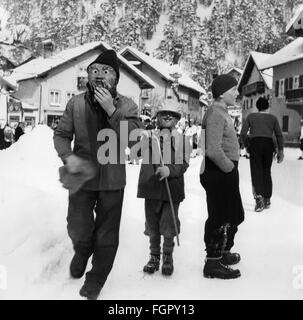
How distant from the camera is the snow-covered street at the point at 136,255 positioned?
12.4ft

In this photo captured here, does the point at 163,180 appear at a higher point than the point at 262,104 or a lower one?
lower

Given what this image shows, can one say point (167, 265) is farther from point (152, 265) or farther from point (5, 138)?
point (5, 138)

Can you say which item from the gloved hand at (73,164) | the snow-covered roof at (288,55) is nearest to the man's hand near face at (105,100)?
the gloved hand at (73,164)

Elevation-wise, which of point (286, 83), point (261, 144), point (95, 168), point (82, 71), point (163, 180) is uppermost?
point (82, 71)

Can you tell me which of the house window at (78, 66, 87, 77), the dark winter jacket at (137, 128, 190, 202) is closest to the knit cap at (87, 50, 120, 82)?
the dark winter jacket at (137, 128, 190, 202)

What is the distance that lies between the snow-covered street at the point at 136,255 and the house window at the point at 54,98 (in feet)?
115

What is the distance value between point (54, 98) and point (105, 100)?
4000cm

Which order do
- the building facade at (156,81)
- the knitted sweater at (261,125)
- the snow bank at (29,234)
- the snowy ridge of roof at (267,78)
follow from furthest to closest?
the building facade at (156,81), the snowy ridge of roof at (267,78), the knitted sweater at (261,125), the snow bank at (29,234)

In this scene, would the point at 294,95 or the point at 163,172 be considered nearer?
the point at 163,172

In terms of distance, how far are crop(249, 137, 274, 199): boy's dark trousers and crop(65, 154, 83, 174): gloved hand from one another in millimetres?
4469

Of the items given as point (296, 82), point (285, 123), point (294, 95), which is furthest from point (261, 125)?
point (285, 123)

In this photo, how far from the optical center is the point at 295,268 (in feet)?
14.9

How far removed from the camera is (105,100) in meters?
3.43

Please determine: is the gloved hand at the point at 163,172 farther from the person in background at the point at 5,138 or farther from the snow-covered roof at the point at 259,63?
the snow-covered roof at the point at 259,63
